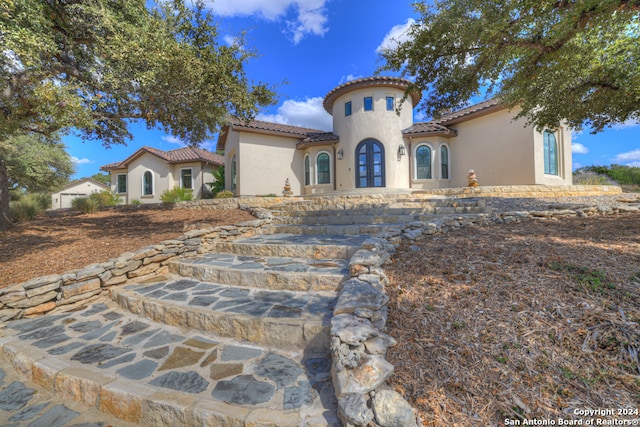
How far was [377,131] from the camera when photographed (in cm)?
1274

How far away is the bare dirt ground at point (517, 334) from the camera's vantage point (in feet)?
5.35

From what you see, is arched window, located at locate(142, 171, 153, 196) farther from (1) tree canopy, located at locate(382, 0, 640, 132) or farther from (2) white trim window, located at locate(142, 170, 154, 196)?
(1) tree canopy, located at locate(382, 0, 640, 132)

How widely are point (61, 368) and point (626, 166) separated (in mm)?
27812

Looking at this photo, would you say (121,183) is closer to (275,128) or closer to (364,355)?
(275,128)

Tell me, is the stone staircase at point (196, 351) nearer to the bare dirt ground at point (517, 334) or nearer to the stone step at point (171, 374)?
the stone step at point (171, 374)

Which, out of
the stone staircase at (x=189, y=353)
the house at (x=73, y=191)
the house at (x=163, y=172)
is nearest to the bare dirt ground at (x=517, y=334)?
the stone staircase at (x=189, y=353)

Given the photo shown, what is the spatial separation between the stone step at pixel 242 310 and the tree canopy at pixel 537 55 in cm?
490

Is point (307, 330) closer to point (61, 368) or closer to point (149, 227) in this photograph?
point (61, 368)

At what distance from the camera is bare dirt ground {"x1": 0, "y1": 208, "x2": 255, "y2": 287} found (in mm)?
4273

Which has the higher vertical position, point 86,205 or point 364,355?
point 86,205

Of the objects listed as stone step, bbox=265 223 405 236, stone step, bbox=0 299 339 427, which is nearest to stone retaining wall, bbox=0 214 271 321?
stone step, bbox=0 299 339 427

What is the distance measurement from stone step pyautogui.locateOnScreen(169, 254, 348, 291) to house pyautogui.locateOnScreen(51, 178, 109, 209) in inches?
1164

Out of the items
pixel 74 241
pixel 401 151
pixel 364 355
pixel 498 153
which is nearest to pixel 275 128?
pixel 401 151

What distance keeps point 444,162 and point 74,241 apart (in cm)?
1438
